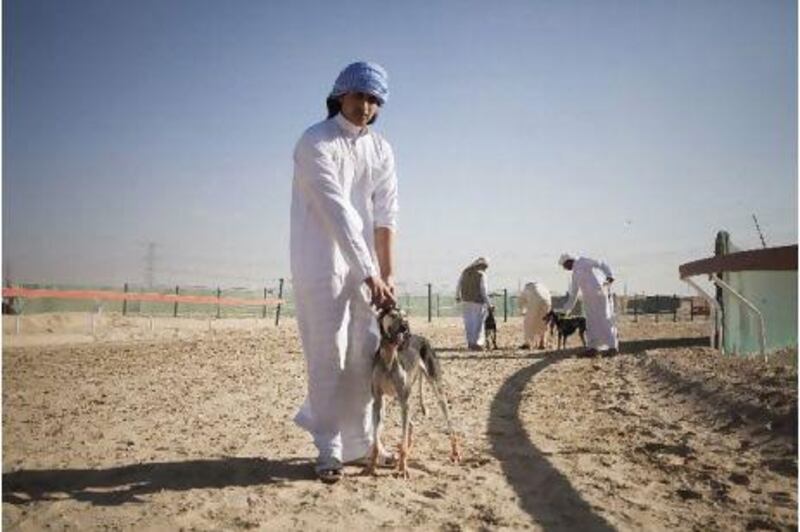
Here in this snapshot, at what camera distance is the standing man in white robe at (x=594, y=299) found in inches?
500

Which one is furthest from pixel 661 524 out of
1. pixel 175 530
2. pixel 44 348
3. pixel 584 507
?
pixel 44 348

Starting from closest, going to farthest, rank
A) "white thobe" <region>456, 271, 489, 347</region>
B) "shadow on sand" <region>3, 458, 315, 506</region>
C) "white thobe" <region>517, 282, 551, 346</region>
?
1. "shadow on sand" <region>3, 458, 315, 506</region>
2. "white thobe" <region>456, 271, 489, 347</region>
3. "white thobe" <region>517, 282, 551, 346</region>

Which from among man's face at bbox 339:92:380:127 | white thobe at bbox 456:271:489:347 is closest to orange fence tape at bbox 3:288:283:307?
white thobe at bbox 456:271:489:347

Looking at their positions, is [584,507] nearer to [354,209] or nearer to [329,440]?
[329,440]

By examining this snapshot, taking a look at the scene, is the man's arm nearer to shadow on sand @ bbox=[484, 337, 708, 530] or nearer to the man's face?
the man's face

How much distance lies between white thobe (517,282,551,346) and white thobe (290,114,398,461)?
1232 centimetres

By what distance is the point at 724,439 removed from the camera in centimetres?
473

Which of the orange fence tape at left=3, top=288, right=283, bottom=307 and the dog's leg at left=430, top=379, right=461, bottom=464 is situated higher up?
the orange fence tape at left=3, top=288, right=283, bottom=307

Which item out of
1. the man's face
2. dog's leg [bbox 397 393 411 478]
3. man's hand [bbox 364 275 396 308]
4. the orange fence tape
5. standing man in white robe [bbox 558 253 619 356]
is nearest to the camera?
man's hand [bbox 364 275 396 308]

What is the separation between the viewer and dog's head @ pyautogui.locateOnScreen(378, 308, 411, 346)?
3951 millimetres

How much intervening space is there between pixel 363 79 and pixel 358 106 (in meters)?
0.19

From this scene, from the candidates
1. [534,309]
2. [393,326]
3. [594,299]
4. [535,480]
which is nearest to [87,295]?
[534,309]

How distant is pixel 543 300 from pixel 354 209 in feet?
40.9

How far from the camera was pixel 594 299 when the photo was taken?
13023mm
